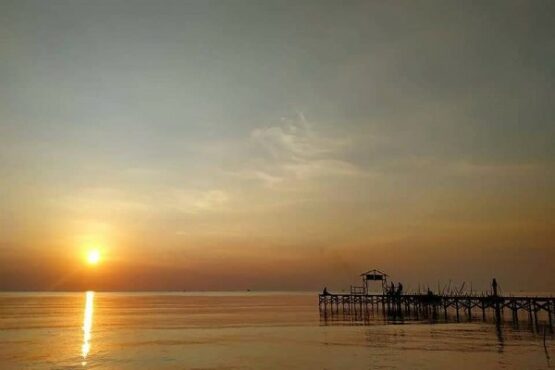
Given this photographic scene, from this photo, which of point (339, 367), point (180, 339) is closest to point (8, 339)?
point (180, 339)

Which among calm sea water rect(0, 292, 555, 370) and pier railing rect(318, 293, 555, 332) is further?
pier railing rect(318, 293, 555, 332)

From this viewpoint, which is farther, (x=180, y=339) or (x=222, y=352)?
(x=180, y=339)

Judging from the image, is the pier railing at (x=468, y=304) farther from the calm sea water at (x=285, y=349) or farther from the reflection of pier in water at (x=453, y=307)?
the calm sea water at (x=285, y=349)

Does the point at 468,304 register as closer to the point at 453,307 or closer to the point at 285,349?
the point at 453,307

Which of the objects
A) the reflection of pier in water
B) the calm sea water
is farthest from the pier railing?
the calm sea water

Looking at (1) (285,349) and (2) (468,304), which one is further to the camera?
(2) (468,304)

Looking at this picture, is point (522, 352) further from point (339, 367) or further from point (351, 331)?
point (351, 331)

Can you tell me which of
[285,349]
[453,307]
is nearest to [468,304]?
[453,307]

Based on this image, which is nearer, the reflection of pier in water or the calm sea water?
the calm sea water

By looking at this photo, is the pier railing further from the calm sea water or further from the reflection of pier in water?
the calm sea water

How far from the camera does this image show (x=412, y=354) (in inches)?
1548

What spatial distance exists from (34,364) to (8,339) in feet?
69.0

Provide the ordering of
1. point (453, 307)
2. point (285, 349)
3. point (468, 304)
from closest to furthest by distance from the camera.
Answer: point (285, 349) < point (468, 304) < point (453, 307)

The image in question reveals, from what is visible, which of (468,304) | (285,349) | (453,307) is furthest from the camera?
(453,307)
